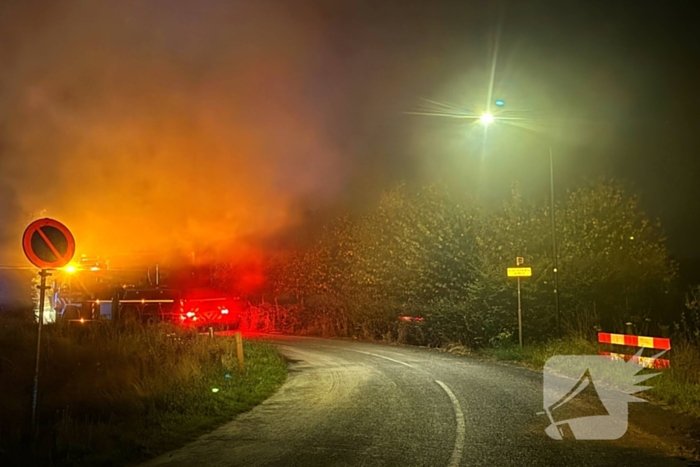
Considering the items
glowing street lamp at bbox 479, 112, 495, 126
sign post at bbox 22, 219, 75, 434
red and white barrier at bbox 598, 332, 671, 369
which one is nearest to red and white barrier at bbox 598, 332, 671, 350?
red and white barrier at bbox 598, 332, 671, 369

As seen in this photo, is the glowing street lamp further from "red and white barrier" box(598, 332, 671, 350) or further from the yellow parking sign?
"red and white barrier" box(598, 332, 671, 350)

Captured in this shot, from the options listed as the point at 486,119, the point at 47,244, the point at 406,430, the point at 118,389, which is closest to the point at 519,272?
the point at 486,119

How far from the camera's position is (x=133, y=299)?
19172 mm

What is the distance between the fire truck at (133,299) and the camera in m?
18.9

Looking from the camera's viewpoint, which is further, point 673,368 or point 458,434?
point 673,368

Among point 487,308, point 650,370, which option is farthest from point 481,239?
point 650,370

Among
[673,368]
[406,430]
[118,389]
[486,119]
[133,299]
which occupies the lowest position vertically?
[406,430]

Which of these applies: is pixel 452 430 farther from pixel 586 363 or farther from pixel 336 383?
pixel 586 363

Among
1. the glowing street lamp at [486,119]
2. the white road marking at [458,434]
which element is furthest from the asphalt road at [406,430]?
the glowing street lamp at [486,119]

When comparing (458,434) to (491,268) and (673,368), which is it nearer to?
(673,368)

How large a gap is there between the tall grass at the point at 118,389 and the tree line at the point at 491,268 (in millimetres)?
7854

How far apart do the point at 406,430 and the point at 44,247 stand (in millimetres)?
4834

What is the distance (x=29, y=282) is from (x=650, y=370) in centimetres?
2504

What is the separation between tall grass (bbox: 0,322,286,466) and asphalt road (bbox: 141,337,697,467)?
25.4 inches
